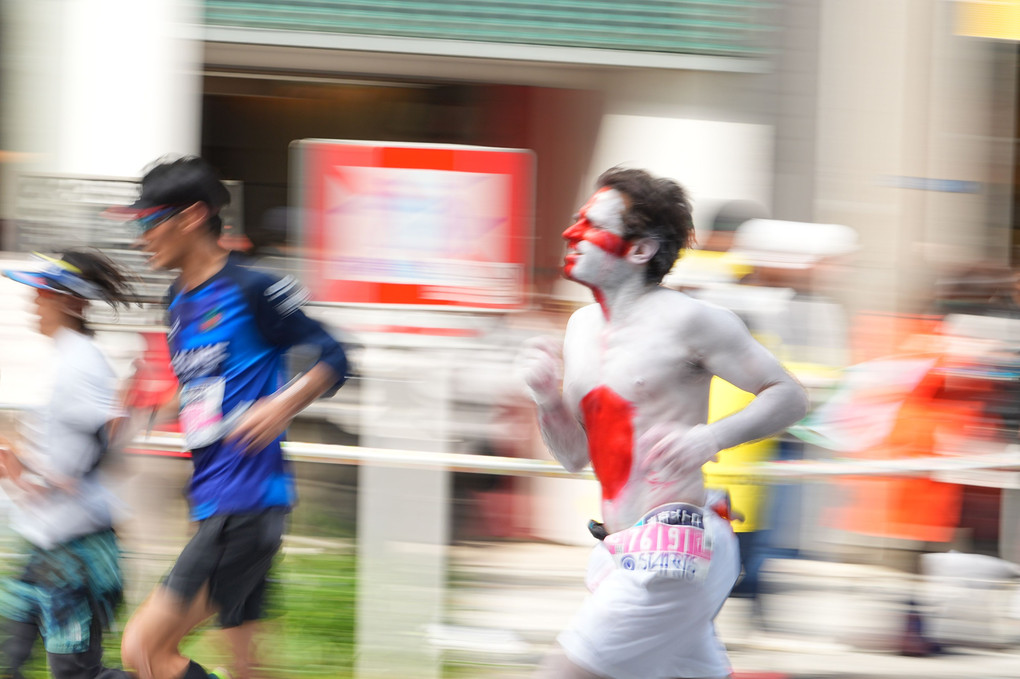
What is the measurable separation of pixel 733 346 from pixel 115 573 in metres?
1.98

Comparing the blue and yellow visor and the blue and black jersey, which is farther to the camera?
the blue and yellow visor

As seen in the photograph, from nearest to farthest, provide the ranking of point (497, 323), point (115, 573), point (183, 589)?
point (183, 589)
point (115, 573)
point (497, 323)

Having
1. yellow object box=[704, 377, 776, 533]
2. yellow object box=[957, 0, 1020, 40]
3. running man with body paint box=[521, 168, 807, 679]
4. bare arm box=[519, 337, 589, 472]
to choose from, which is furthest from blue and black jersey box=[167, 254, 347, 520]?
yellow object box=[957, 0, 1020, 40]

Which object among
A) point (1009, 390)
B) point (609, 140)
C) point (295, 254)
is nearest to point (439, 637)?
point (1009, 390)

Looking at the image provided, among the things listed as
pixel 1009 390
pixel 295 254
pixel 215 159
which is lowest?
pixel 1009 390

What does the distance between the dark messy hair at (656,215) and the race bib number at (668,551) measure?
1.96 feet

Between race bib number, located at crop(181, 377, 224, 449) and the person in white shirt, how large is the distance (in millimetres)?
422

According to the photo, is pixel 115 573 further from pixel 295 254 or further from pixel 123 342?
pixel 295 254

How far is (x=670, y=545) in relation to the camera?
9.85 ft

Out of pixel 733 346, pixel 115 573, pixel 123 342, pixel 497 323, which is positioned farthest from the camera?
pixel 123 342

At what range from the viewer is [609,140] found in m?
8.70

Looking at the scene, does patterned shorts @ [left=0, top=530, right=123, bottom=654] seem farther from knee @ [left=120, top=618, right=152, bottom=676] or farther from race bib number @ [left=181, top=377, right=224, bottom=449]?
race bib number @ [left=181, top=377, right=224, bottom=449]

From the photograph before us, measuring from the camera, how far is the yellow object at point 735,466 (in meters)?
4.83

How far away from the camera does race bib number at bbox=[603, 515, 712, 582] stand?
2.98m
